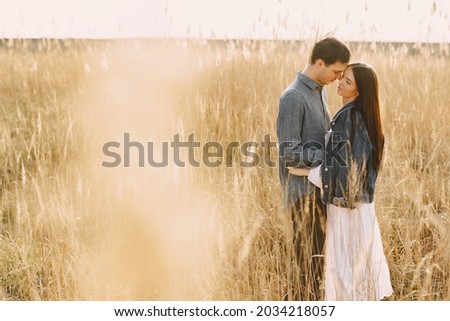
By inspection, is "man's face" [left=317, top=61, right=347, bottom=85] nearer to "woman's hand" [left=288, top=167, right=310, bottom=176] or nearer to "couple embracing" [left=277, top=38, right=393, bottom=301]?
"couple embracing" [left=277, top=38, right=393, bottom=301]

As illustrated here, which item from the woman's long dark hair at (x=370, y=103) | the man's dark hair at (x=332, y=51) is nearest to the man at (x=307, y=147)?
the man's dark hair at (x=332, y=51)

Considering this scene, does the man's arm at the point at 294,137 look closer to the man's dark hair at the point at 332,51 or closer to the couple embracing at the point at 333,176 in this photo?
the couple embracing at the point at 333,176

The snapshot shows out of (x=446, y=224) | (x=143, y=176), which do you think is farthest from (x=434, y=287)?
(x=143, y=176)

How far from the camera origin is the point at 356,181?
6.97 ft

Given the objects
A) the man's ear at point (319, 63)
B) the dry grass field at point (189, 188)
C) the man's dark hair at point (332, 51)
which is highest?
the man's dark hair at point (332, 51)

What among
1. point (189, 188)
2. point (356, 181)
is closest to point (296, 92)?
point (356, 181)

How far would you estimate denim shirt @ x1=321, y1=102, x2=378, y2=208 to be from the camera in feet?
7.00

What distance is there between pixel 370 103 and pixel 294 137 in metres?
0.31

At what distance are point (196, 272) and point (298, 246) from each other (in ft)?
1.46

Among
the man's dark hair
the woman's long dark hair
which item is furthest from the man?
the woman's long dark hair

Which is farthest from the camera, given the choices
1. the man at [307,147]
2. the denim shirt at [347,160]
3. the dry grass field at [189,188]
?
the dry grass field at [189,188]

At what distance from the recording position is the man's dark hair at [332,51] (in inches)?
87.9

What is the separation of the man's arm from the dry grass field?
0.77 ft

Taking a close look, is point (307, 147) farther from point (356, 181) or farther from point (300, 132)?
point (356, 181)
